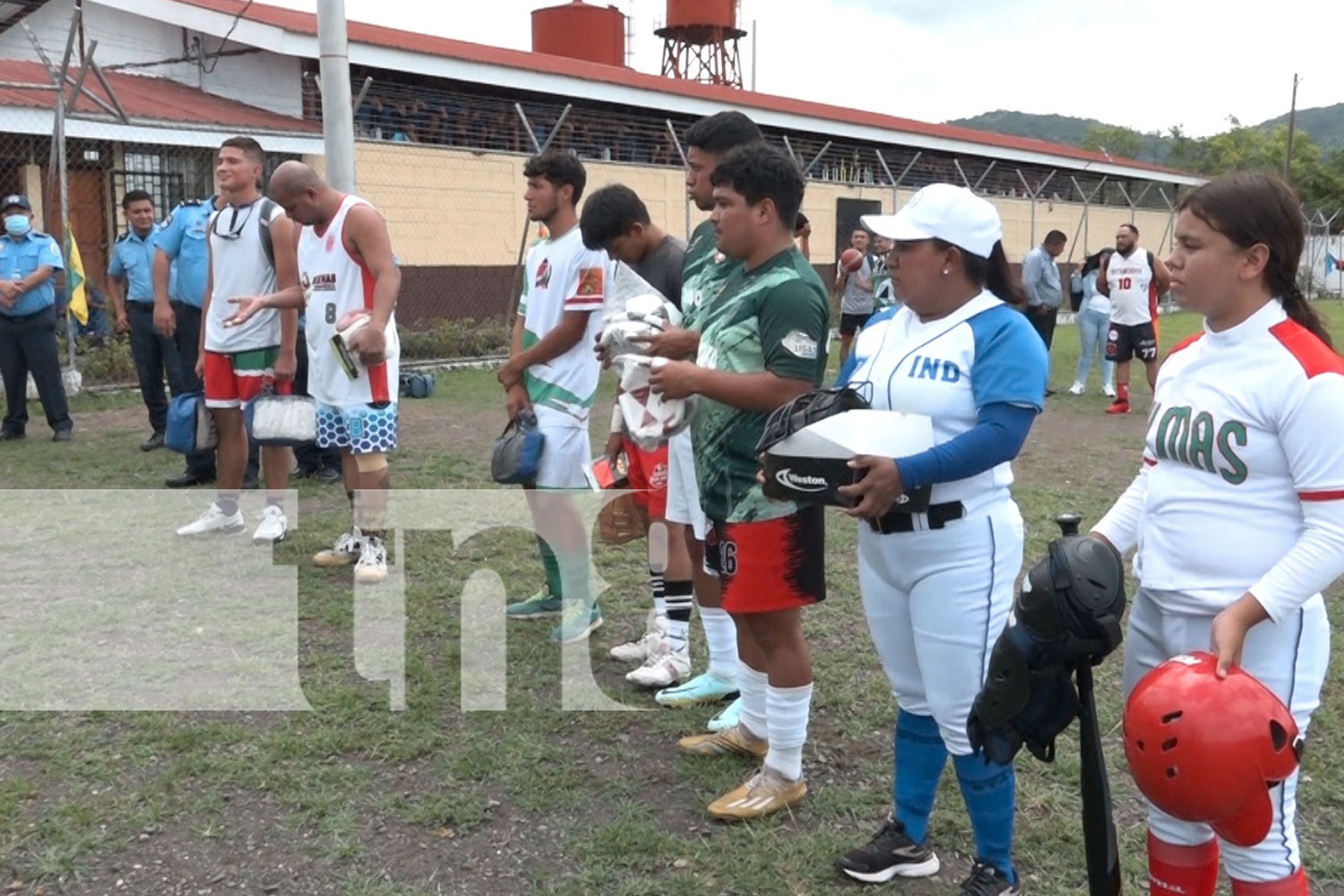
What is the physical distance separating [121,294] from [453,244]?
8925mm

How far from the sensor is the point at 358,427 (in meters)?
5.92

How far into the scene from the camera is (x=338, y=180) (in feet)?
32.0

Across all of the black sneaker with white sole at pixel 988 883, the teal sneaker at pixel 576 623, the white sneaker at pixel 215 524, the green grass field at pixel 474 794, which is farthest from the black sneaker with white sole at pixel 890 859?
the white sneaker at pixel 215 524

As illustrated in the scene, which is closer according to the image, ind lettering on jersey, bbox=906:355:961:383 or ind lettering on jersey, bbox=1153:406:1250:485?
ind lettering on jersey, bbox=1153:406:1250:485

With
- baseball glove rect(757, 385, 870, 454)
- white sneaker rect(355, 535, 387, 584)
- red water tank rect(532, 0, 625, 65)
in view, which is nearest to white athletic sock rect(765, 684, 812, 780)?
baseball glove rect(757, 385, 870, 454)

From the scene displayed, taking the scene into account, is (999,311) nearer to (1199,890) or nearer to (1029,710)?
(1029,710)

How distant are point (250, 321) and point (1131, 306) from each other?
29.1 ft

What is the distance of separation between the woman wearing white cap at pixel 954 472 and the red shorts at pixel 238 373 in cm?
442

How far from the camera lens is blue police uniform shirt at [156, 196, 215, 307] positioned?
28.7ft

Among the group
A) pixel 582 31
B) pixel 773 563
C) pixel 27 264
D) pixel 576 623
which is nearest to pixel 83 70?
pixel 27 264

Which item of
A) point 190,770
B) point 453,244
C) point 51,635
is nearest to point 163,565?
point 51,635

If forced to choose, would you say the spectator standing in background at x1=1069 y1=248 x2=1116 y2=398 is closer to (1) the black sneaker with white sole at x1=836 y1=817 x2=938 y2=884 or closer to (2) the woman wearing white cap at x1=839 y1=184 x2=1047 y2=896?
(1) the black sneaker with white sole at x1=836 y1=817 x2=938 y2=884

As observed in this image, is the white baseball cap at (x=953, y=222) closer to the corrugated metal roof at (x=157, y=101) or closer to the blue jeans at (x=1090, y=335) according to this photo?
the blue jeans at (x=1090, y=335)

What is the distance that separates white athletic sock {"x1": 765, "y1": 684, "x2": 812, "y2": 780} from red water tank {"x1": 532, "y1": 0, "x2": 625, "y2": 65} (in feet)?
105
